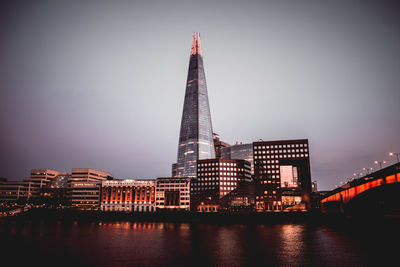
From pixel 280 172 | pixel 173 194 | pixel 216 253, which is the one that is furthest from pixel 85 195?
pixel 216 253

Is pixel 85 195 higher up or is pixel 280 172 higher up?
pixel 280 172

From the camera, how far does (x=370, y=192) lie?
7656cm

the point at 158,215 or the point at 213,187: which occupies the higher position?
the point at 213,187

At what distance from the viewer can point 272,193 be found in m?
171

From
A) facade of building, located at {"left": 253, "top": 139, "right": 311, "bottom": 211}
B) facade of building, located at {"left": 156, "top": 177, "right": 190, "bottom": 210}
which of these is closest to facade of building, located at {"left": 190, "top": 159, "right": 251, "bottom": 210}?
facade of building, located at {"left": 253, "top": 139, "right": 311, "bottom": 211}

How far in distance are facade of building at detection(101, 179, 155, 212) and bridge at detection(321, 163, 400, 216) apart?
93386mm

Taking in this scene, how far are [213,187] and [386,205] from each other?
10522cm

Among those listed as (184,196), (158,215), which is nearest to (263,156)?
(184,196)

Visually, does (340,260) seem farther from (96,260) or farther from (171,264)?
(96,260)

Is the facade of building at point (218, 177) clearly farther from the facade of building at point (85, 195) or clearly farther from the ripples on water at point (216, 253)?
the ripples on water at point (216, 253)

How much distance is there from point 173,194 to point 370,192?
366 ft

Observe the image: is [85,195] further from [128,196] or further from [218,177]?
[218,177]

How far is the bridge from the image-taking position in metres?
56.1

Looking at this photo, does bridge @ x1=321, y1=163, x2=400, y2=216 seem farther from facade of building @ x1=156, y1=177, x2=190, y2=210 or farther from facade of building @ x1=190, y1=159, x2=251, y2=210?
facade of building @ x1=156, y1=177, x2=190, y2=210
